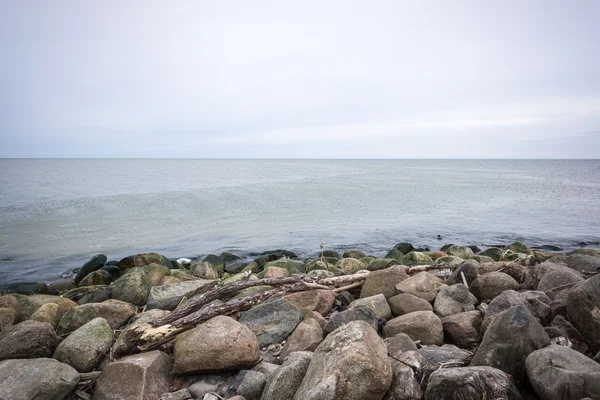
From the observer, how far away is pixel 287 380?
12.7 ft

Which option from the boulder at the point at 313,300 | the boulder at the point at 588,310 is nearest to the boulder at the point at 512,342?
the boulder at the point at 588,310

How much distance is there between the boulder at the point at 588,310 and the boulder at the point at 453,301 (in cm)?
157

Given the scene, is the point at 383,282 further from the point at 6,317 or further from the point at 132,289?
the point at 6,317

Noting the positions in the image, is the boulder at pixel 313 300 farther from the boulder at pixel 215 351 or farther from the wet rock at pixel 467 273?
the wet rock at pixel 467 273

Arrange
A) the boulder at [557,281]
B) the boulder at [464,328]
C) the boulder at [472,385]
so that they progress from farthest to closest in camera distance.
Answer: the boulder at [557,281] → the boulder at [464,328] → the boulder at [472,385]

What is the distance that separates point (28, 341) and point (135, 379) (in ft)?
6.71

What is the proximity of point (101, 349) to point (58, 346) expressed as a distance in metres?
0.62

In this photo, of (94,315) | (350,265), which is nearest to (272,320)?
(94,315)

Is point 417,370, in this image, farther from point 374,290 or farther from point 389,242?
point 389,242

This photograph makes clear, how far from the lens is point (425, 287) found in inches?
251

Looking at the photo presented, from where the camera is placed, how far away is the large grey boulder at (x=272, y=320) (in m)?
5.35

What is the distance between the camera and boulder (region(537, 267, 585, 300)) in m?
5.70

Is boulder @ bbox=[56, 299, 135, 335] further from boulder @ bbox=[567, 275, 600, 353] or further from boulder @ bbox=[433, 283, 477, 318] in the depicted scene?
boulder @ bbox=[567, 275, 600, 353]

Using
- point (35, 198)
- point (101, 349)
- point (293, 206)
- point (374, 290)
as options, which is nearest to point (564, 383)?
point (374, 290)
